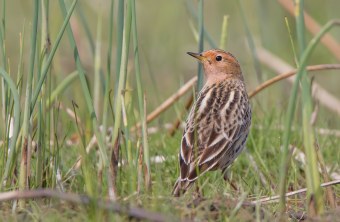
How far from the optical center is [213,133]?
19.5 feet

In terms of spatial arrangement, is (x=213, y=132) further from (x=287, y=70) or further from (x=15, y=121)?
(x=287, y=70)

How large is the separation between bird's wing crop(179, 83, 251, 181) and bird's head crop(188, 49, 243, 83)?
64 centimetres

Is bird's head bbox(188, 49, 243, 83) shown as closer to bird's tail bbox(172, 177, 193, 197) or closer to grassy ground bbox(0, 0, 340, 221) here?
grassy ground bbox(0, 0, 340, 221)

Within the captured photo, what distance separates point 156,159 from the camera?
6363 mm

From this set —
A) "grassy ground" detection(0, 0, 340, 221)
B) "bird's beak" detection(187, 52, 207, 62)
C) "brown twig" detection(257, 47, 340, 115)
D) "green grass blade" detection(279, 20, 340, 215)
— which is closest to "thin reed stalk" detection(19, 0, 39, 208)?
"grassy ground" detection(0, 0, 340, 221)

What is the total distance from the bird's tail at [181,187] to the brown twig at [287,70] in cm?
361

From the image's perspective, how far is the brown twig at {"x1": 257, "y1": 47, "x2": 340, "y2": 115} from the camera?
877 cm

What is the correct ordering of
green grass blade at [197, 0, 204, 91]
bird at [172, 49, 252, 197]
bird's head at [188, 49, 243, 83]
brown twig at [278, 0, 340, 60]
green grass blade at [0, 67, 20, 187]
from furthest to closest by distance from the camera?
1. brown twig at [278, 0, 340, 60]
2. bird's head at [188, 49, 243, 83]
3. green grass blade at [197, 0, 204, 91]
4. bird at [172, 49, 252, 197]
5. green grass blade at [0, 67, 20, 187]

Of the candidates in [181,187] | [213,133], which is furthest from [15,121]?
[213,133]

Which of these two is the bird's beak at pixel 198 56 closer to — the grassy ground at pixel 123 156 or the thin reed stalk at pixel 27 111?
the grassy ground at pixel 123 156

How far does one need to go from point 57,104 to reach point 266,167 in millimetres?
1532

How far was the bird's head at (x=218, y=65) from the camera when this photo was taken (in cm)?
706

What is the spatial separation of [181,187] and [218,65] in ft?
6.35

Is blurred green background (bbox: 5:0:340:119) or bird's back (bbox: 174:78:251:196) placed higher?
blurred green background (bbox: 5:0:340:119)
